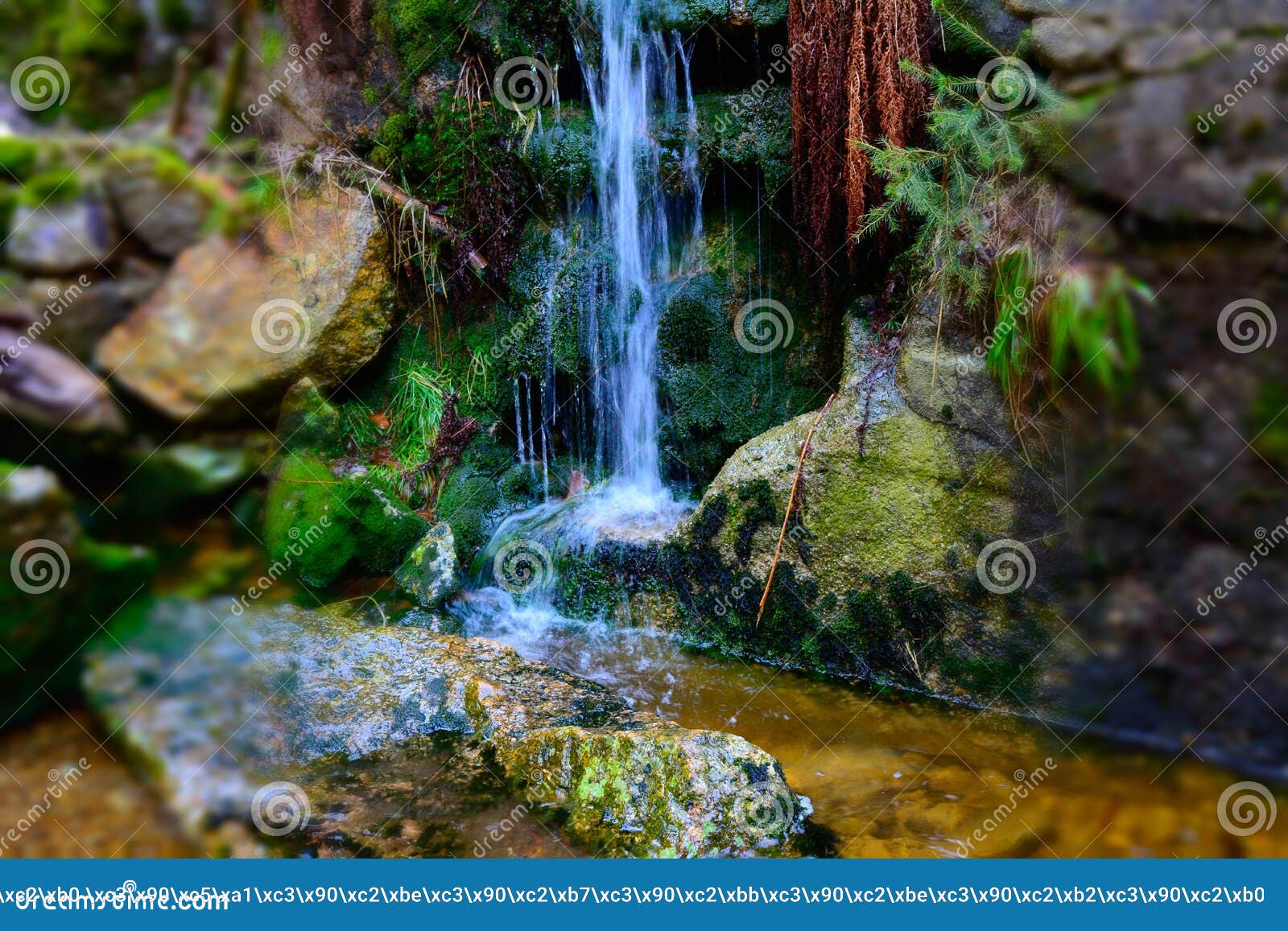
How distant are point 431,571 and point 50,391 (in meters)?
3.85

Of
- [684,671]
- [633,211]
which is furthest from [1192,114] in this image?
[633,211]

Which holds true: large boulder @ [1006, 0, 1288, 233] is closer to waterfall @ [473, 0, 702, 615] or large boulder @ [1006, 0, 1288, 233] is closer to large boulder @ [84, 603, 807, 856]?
large boulder @ [84, 603, 807, 856]

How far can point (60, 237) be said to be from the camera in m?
0.72

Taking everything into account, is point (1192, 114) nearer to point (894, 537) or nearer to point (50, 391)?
point (894, 537)

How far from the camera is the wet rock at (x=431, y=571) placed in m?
4.38

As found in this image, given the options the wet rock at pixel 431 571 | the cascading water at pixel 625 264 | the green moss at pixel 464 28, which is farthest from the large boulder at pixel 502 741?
the green moss at pixel 464 28

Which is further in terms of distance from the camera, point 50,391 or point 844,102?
point 844,102

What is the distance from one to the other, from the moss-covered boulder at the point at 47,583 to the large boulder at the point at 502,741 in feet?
1.01

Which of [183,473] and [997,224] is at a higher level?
[997,224]

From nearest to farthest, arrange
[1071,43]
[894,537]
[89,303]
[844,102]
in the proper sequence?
[89,303] < [1071,43] < [894,537] < [844,102]

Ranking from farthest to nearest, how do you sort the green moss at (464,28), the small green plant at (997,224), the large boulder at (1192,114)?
the green moss at (464,28) → the small green plant at (997,224) → the large boulder at (1192,114)

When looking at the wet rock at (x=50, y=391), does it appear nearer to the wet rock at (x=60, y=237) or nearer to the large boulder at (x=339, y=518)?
the wet rock at (x=60, y=237)

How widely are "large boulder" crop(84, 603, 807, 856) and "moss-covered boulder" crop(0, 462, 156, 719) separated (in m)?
0.31

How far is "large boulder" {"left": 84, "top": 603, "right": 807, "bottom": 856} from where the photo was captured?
2459 millimetres
